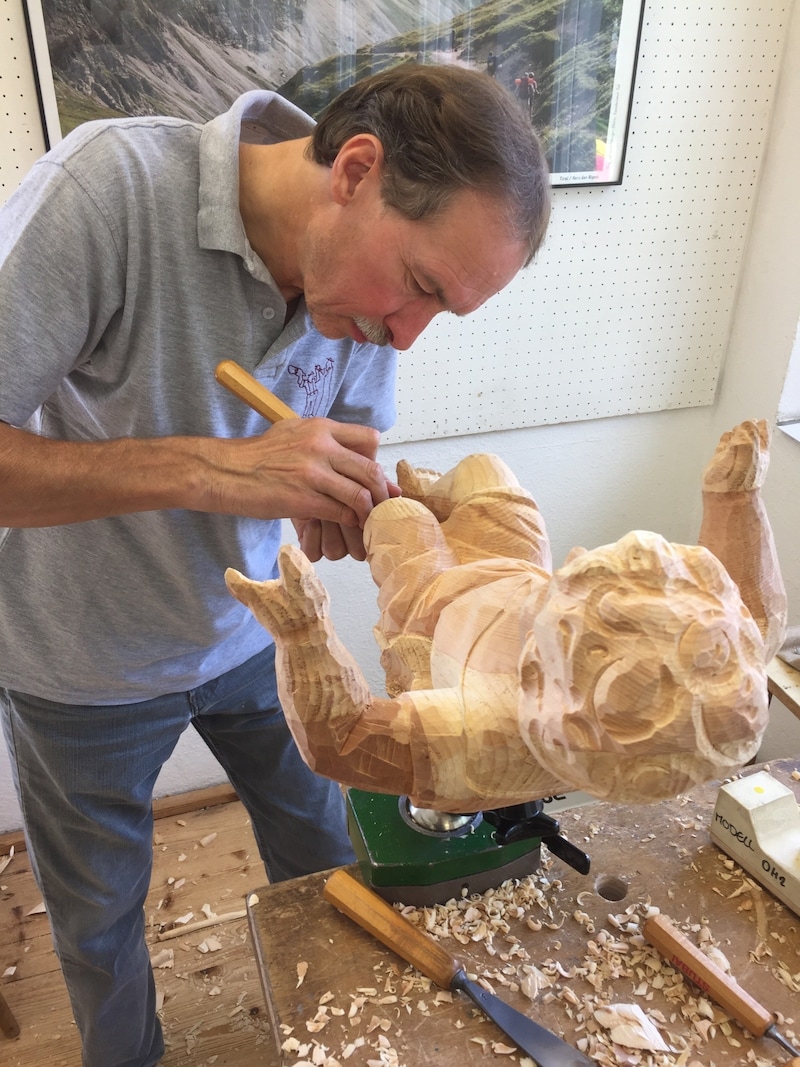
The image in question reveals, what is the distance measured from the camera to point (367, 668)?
9.30ft

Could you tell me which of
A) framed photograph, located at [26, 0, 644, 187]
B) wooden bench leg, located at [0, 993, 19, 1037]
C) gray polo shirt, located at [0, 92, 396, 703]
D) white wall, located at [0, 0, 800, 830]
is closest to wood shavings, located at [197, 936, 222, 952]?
wooden bench leg, located at [0, 993, 19, 1037]

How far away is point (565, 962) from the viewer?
1.21 meters

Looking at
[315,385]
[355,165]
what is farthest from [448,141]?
[315,385]

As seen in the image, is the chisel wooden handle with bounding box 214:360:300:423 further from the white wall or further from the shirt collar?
the white wall

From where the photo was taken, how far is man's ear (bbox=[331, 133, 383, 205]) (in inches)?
45.1

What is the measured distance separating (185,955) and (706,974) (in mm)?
1694

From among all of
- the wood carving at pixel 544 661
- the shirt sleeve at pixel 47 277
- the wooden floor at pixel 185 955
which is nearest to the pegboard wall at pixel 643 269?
the shirt sleeve at pixel 47 277

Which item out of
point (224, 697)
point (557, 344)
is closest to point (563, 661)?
point (224, 697)

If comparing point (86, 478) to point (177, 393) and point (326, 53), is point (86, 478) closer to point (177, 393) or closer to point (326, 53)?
point (177, 393)

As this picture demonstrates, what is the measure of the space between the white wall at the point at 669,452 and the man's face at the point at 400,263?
120cm

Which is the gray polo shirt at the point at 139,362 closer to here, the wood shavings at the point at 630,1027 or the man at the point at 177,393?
the man at the point at 177,393

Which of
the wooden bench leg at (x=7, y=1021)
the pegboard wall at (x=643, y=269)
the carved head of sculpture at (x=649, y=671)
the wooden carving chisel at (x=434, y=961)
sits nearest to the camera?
the carved head of sculpture at (x=649, y=671)

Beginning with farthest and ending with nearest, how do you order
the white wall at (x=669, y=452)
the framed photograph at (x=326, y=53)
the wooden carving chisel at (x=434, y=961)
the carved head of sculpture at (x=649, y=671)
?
the white wall at (x=669, y=452) → the framed photograph at (x=326, y=53) → the wooden carving chisel at (x=434, y=961) → the carved head of sculpture at (x=649, y=671)

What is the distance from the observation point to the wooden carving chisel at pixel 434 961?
1.07 metres
